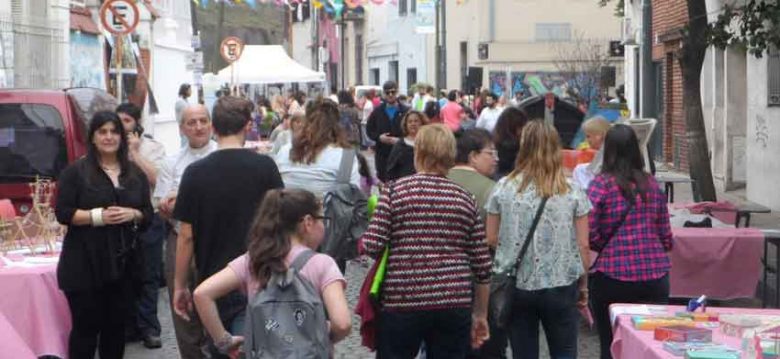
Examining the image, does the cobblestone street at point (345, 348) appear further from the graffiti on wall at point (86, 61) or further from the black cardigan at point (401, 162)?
the graffiti on wall at point (86, 61)

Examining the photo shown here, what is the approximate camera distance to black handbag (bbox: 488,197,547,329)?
23.9 feet

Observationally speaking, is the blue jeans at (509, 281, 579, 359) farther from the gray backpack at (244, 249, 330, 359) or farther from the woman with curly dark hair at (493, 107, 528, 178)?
the woman with curly dark hair at (493, 107, 528, 178)

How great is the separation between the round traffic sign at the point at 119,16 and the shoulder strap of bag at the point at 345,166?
1064 cm

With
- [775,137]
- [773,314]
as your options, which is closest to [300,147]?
[773,314]

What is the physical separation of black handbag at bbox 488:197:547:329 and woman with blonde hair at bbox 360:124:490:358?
0.53 metres

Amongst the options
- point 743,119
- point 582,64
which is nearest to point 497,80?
point 582,64

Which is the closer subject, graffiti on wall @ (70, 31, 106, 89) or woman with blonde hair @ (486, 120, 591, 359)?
woman with blonde hair @ (486, 120, 591, 359)

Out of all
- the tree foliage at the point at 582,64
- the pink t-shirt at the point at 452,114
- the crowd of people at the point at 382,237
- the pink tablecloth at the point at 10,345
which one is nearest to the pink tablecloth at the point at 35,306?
the crowd of people at the point at 382,237

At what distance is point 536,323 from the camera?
24.8 ft

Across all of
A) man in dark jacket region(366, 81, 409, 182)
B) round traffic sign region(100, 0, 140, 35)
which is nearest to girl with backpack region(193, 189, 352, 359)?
man in dark jacket region(366, 81, 409, 182)

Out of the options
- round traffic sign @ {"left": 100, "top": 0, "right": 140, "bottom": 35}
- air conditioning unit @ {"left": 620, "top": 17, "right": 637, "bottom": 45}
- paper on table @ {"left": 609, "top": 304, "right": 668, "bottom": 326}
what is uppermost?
air conditioning unit @ {"left": 620, "top": 17, "right": 637, "bottom": 45}

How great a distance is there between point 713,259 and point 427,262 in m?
4.39

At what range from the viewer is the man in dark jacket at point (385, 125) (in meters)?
18.1

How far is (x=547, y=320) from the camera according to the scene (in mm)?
7438
